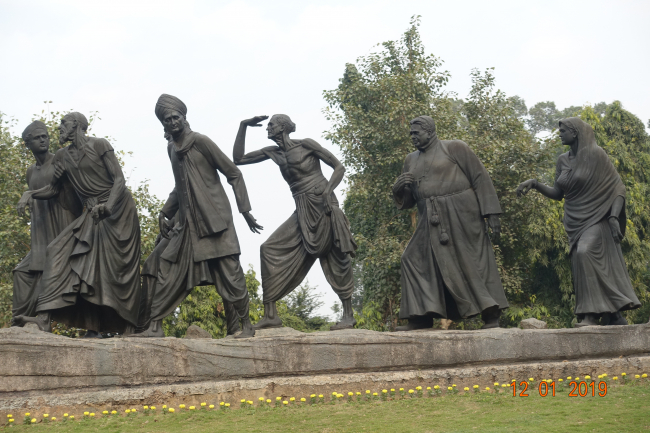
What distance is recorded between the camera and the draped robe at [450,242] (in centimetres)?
853

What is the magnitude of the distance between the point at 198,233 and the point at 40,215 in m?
1.90

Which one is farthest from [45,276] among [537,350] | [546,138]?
[546,138]

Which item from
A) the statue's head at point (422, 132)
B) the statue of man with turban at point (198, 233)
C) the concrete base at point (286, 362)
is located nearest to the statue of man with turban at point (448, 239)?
the statue's head at point (422, 132)

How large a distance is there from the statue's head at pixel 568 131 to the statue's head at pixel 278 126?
3183mm

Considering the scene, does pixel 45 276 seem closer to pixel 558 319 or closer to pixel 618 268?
pixel 618 268

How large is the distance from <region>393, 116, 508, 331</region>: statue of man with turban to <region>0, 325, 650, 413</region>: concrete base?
0.43 meters

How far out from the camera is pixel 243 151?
28.5 ft

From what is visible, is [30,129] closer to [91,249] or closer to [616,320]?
[91,249]

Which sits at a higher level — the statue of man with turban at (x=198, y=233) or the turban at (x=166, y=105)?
the turban at (x=166, y=105)

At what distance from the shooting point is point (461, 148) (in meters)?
8.88

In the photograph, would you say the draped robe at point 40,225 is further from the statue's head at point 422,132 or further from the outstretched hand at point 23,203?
the statue's head at point 422,132

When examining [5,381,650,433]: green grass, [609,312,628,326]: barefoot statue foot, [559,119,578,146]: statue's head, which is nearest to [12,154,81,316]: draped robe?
[5,381,650,433]: green grass

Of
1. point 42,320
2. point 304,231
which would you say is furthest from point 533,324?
point 42,320
